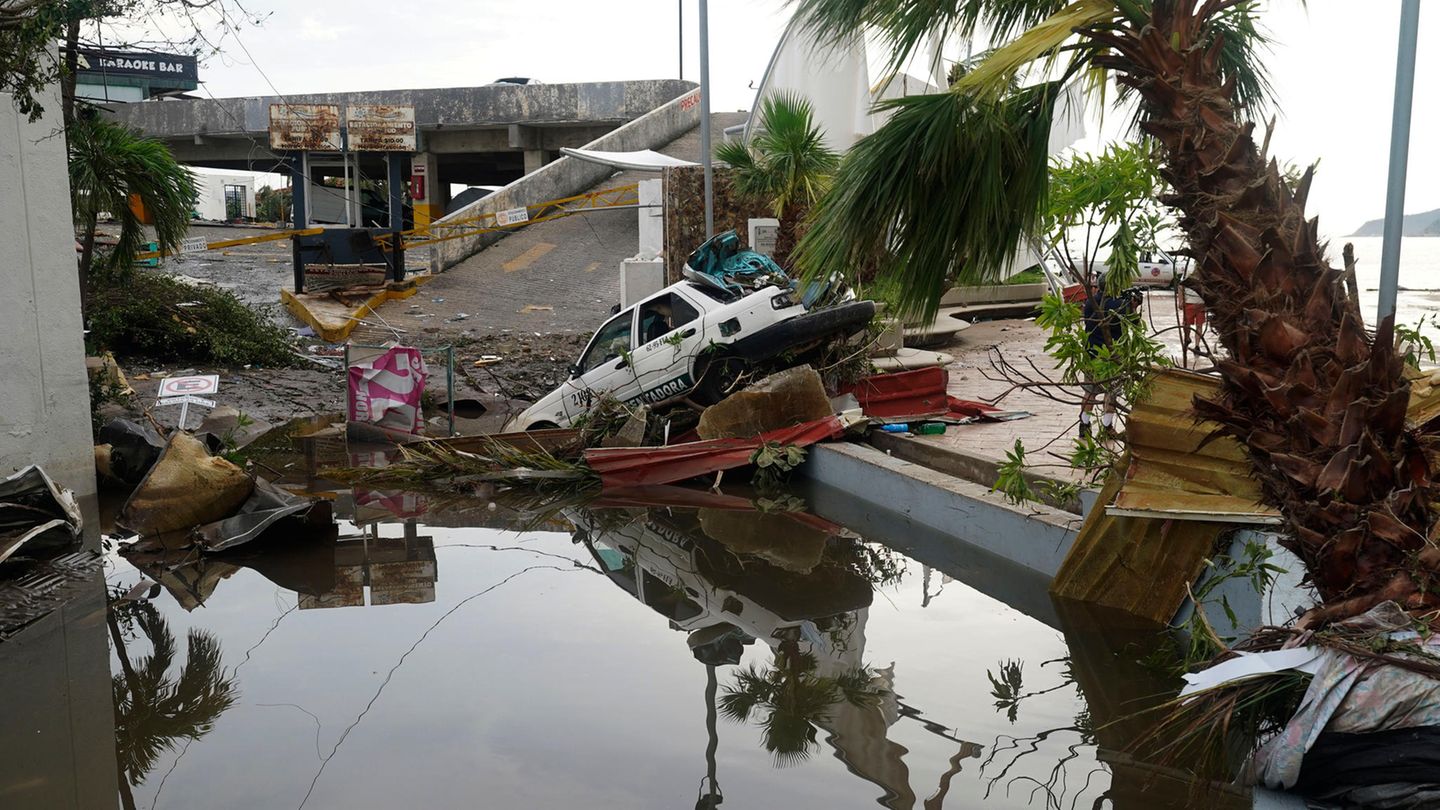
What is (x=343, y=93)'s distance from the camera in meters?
39.3

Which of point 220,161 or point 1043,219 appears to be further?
point 220,161

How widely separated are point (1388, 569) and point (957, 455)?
5.42 metres

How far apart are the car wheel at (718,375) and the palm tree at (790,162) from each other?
16.0 ft

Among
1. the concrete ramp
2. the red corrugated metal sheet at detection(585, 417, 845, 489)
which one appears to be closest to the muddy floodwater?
the red corrugated metal sheet at detection(585, 417, 845, 489)

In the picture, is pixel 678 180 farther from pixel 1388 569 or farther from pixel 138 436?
pixel 1388 569

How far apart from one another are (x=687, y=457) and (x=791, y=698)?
17.6 ft

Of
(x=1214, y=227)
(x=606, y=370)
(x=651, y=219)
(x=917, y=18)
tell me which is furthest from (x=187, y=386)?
(x=651, y=219)

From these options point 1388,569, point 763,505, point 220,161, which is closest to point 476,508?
point 763,505

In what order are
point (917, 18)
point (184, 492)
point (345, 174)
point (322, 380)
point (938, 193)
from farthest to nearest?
point (345, 174)
point (322, 380)
point (184, 492)
point (938, 193)
point (917, 18)

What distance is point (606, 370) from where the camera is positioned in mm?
12414

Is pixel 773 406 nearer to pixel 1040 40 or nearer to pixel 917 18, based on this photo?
pixel 917 18

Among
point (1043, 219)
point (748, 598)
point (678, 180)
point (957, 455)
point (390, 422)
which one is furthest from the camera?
point (678, 180)

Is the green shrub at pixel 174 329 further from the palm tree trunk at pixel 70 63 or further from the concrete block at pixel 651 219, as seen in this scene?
the concrete block at pixel 651 219

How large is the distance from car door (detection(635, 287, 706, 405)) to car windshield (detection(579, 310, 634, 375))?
297 mm
